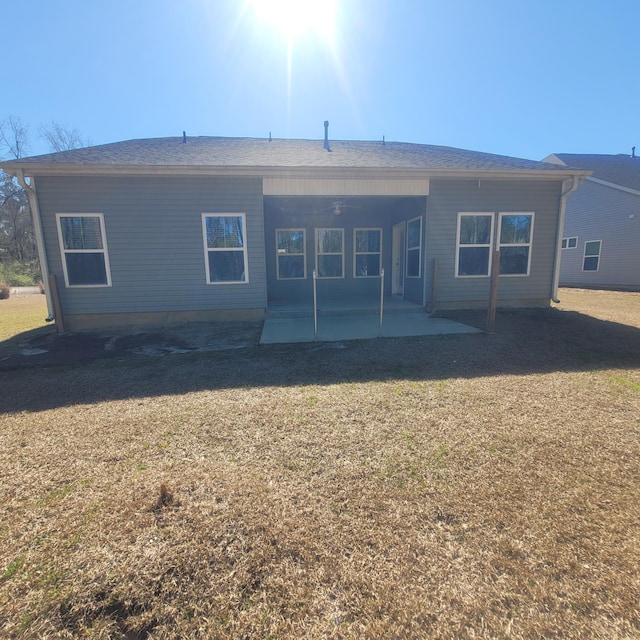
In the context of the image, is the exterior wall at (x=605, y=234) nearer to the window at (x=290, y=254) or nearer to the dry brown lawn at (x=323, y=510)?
the window at (x=290, y=254)

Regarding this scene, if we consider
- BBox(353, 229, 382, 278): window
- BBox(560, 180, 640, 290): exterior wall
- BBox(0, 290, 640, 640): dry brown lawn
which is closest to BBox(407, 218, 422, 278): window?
BBox(353, 229, 382, 278): window

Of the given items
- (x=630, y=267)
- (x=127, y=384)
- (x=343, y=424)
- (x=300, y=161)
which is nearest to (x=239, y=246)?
(x=300, y=161)

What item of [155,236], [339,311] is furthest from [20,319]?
[339,311]

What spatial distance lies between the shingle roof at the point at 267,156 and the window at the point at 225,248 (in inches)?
43.6

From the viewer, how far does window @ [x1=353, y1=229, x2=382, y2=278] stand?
34.1 feet

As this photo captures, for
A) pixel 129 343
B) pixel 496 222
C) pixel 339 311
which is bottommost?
pixel 129 343

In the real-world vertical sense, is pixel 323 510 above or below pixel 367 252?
below

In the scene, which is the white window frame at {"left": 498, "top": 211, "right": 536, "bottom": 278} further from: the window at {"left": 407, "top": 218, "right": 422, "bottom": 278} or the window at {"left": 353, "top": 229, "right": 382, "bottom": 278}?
the window at {"left": 353, "top": 229, "right": 382, "bottom": 278}

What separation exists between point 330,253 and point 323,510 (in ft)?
29.7

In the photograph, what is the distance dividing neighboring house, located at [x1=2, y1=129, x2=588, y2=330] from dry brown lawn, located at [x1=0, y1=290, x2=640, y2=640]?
387 cm

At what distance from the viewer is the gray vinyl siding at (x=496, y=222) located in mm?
7797

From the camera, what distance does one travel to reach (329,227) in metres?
10.2

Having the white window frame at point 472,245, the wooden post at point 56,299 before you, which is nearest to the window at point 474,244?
the white window frame at point 472,245

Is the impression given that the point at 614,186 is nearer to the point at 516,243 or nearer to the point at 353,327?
the point at 516,243
